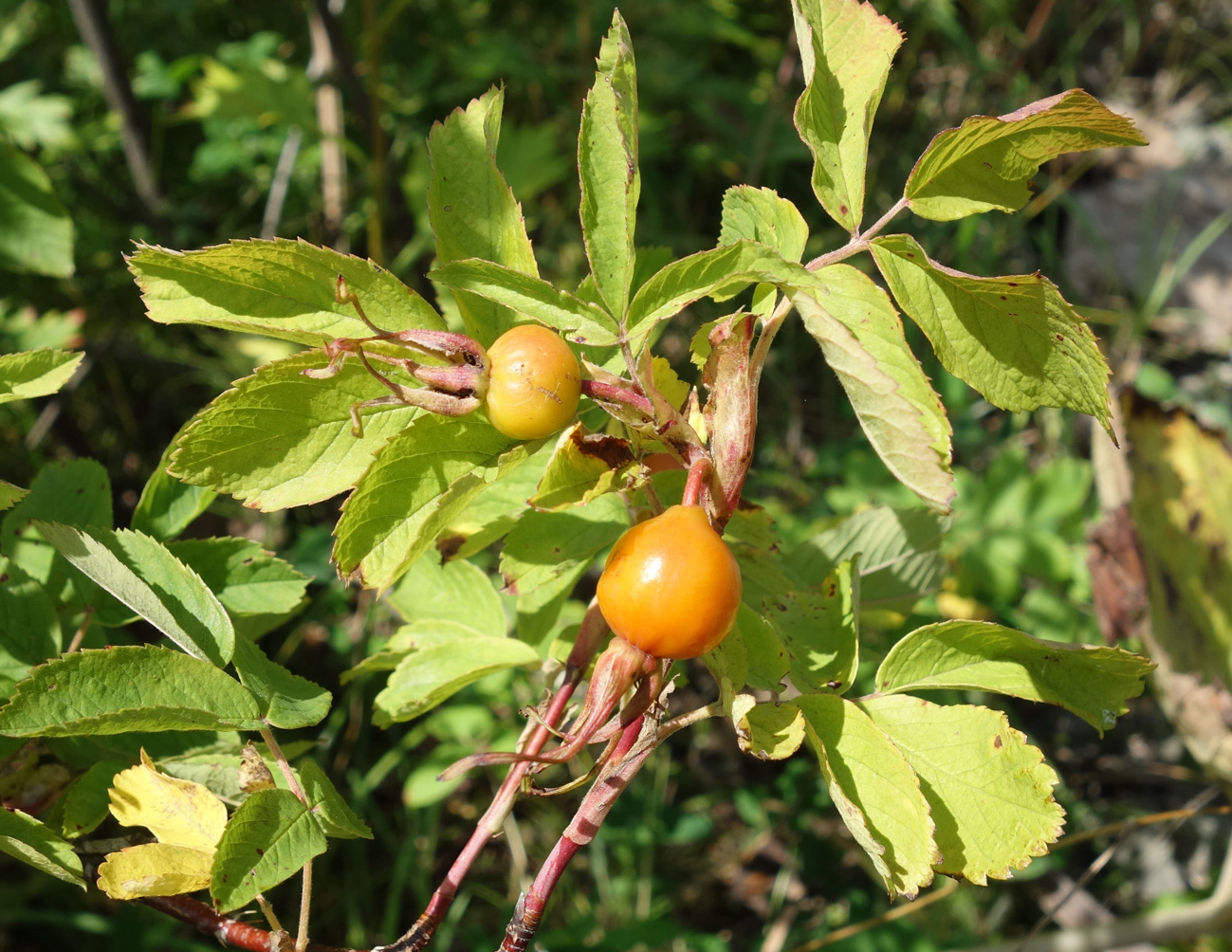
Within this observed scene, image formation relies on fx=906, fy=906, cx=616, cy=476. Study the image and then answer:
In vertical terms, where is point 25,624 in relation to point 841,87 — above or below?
below

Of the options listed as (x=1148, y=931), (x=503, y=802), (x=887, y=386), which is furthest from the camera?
(x=1148, y=931)

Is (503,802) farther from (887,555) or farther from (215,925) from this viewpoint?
(887,555)

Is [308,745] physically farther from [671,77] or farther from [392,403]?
[671,77]

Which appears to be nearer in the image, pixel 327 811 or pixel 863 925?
pixel 327 811

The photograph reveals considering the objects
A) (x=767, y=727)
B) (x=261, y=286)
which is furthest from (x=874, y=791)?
(x=261, y=286)

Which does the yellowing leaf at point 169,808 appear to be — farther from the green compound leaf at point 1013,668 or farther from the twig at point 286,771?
the green compound leaf at point 1013,668

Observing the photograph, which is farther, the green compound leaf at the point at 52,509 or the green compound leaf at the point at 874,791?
the green compound leaf at the point at 52,509

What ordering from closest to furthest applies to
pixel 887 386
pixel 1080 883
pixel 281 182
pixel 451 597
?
pixel 887 386 → pixel 451 597 → pixel 1080 883 → pixel 281 182

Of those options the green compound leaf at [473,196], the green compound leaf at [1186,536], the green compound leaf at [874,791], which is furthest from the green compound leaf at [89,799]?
the green compound leaf at [1186,536]
